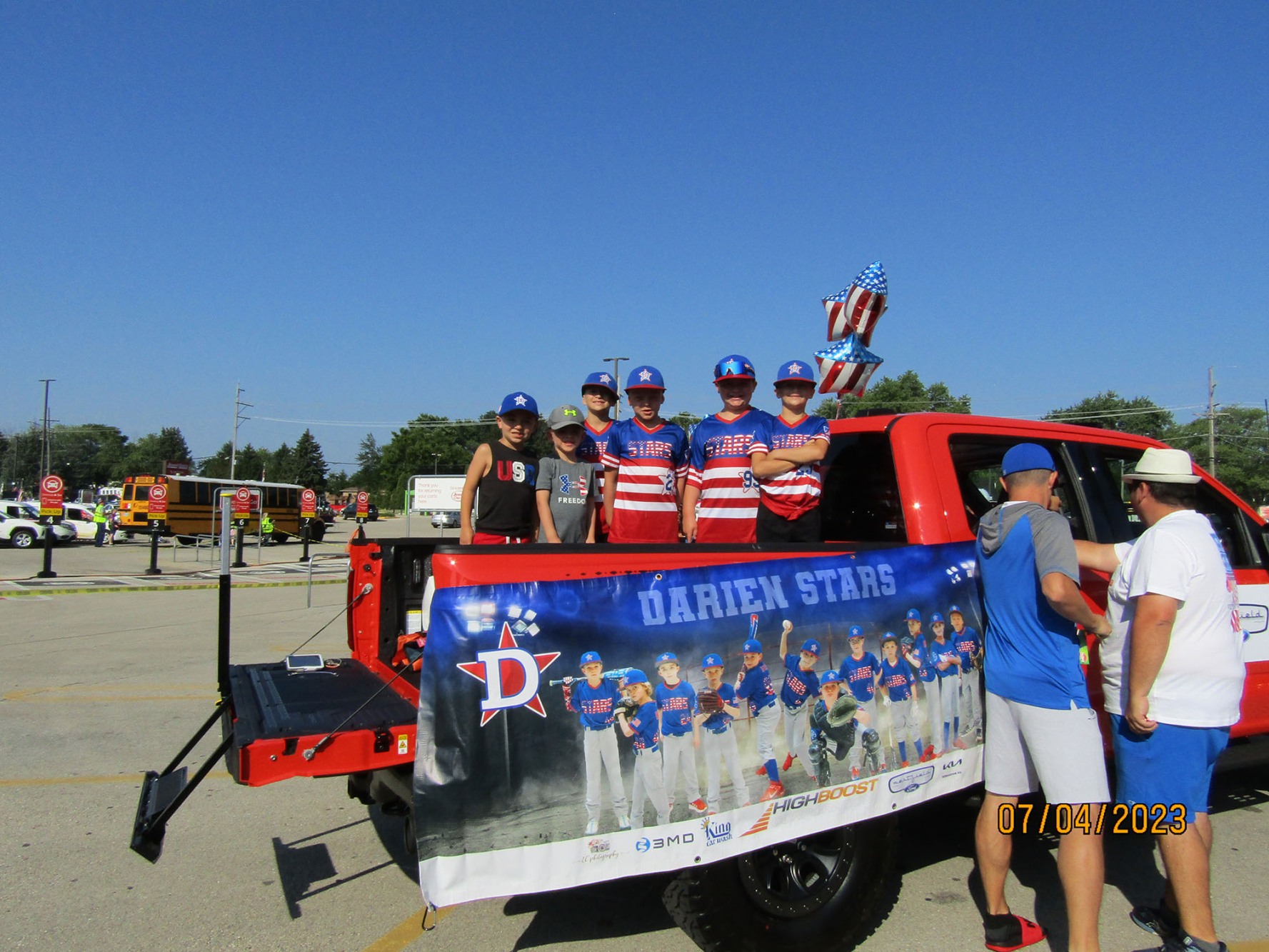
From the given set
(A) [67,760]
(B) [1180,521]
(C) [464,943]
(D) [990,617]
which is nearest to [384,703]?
(C) [464,943]

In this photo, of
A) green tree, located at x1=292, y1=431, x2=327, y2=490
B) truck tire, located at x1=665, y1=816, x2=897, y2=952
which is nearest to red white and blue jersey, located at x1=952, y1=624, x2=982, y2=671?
truck tire, located at x1=665, y1=816, x2=897, y2=952

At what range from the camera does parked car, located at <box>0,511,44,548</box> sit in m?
30.0

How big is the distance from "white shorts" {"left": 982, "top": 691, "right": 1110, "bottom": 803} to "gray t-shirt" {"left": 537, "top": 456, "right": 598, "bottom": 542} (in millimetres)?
2203

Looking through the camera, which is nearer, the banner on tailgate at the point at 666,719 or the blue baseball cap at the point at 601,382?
the banner on tailgate at the point at 666,719

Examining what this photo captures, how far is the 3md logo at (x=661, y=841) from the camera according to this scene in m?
2.62

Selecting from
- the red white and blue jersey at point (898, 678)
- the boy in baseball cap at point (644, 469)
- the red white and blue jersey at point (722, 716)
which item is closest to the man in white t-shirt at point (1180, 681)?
the red white and blue jersey at point (898, 678)

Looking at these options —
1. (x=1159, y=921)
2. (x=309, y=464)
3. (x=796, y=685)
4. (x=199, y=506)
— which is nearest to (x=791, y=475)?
(x=796, y=685)

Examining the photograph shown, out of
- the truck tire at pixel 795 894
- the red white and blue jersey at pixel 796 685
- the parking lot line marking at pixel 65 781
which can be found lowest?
the parking lot line marking at pixel 65 781

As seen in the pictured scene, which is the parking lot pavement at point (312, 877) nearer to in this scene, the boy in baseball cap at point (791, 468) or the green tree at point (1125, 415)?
the boy in baseball cap at point (791, 468)

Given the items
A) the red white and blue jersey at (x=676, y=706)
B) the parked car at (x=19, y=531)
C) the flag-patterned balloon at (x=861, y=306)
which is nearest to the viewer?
the red white and blue jersey at (x=676, y=706)

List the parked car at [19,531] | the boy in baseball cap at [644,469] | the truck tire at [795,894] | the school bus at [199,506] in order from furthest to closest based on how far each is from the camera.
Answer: the school bus at [199,506]
the parked car at [19,531]
the boy in baseball cap at [644,469]
the truck tire at [795,894]

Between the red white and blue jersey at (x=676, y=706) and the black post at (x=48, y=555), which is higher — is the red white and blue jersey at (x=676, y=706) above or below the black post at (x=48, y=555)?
above

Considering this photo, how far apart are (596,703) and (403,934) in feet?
5.15
